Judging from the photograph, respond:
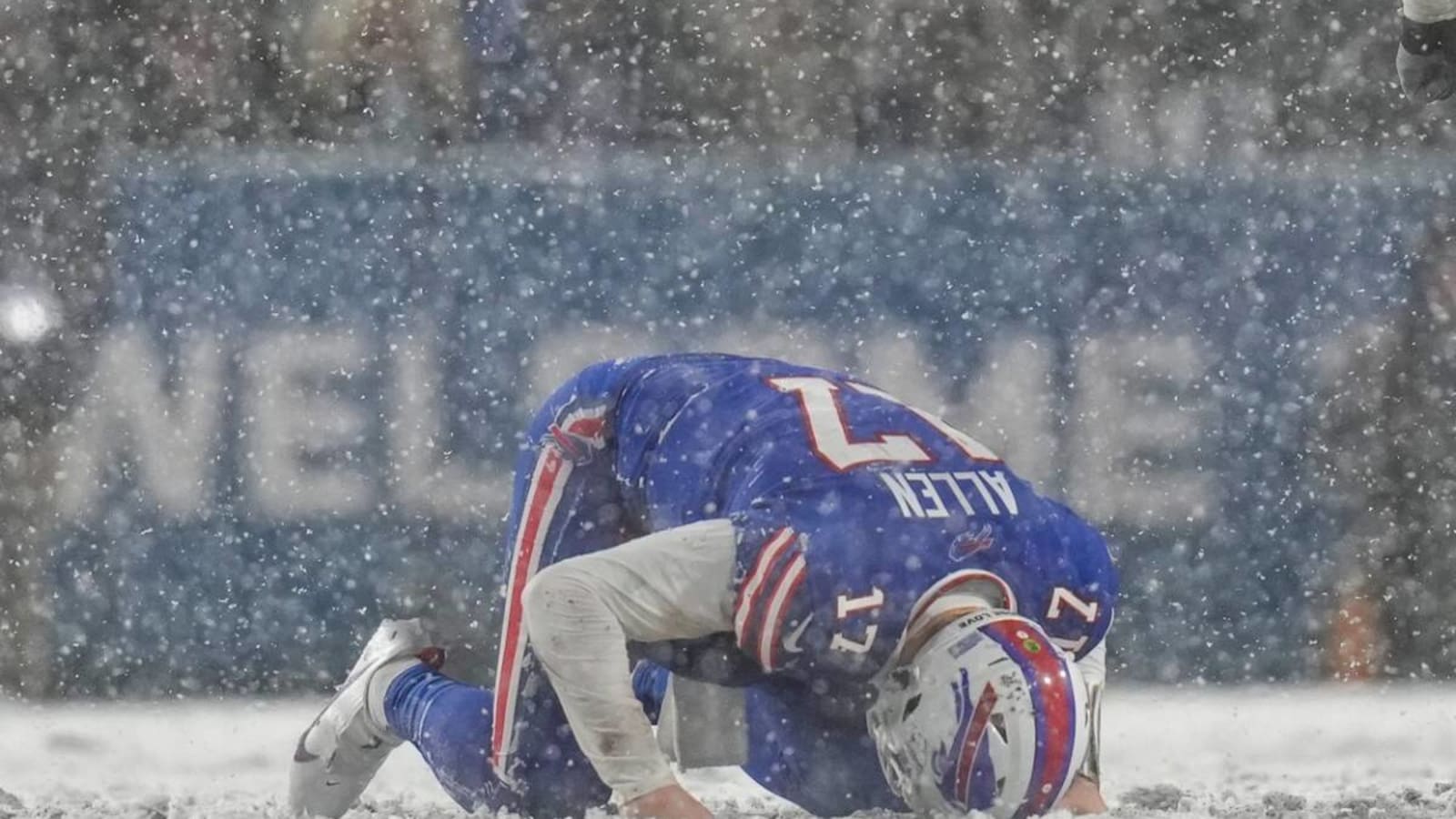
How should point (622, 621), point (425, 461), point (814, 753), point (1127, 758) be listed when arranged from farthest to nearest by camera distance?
point (425, 461) < point (1127, 758) < point (814, 753) < point (622, 621)

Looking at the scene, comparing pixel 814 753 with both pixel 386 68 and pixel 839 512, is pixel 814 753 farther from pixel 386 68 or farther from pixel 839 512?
pixel 386 68

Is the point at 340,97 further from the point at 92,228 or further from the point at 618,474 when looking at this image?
the point at 618,474

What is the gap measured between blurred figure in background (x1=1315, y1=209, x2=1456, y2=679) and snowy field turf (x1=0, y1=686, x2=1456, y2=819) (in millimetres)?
105

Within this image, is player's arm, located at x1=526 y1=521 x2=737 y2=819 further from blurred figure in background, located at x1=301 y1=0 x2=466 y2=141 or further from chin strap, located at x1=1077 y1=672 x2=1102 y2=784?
blurred figure in background, located at x1=301 y1=0 x2=466 y2=141

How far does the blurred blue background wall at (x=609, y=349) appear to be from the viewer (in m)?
4.58

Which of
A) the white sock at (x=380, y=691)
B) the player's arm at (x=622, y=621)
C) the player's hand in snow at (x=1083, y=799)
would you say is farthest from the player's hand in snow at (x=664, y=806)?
Result: the white sock at (x=380, y=691)

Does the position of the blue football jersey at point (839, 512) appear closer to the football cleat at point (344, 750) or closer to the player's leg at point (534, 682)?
the player's leg at point (534, 682)

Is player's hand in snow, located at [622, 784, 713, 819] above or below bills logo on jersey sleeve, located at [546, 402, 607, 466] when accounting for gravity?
below

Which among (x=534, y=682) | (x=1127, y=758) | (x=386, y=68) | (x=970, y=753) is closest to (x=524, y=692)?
(x=534, y=682)

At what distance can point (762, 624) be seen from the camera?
230cm

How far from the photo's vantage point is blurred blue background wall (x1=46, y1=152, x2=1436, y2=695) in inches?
180

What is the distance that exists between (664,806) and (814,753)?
1.70ft

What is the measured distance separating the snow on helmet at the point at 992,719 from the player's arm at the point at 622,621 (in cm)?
26

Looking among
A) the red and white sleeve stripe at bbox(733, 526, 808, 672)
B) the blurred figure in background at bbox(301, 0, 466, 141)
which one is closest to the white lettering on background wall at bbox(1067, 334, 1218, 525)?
the blurred figure in background at bbox(301, 0, 466, 141)
